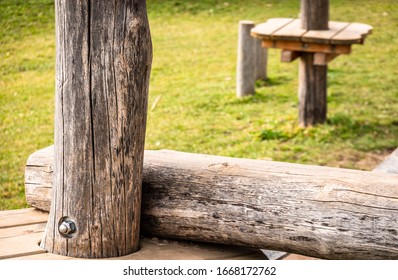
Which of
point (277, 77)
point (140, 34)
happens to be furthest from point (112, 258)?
point (277, 77)

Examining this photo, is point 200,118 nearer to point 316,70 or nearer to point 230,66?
point 316,70

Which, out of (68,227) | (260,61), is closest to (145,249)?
(68,227)

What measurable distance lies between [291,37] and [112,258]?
3600 mm

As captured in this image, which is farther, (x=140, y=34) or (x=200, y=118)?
(x=200, y=118)

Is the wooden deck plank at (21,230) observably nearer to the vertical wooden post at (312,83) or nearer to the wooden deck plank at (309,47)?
the wooden deck plank at (309,47)

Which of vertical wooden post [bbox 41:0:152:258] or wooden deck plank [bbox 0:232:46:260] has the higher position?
vertical wooden post [bbox 41:0:152:258]

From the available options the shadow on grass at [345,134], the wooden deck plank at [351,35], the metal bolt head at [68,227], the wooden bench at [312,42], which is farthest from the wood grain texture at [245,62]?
the metal bolt head at [68,227]

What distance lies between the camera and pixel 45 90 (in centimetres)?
760

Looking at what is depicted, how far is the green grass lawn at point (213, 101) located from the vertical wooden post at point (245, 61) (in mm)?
138

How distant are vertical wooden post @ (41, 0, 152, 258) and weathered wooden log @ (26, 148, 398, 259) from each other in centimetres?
19

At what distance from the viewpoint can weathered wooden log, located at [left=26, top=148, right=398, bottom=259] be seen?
106 inches

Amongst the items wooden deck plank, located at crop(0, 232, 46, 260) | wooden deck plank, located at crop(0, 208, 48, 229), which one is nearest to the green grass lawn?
wooden deck plank, located at crop(0, 208, 48, 229)

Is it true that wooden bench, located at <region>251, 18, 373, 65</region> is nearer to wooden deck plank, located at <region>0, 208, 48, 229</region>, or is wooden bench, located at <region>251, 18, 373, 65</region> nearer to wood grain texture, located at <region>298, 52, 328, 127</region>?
wood grain texture, located at <region>298, 52, 328, 127</region>

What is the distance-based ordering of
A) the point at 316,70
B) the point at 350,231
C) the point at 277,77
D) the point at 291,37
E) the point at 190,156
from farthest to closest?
the point at 277,77, the point at 316,70, the point at 291,37, the point at 190,156, the point at 350,231
